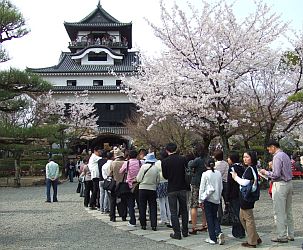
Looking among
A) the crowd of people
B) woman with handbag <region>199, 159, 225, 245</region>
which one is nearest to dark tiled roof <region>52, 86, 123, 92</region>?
the crowd of people

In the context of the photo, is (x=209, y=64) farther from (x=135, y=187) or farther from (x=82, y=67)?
(x=82, y=67)

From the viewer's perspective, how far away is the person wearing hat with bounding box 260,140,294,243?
7324 mm

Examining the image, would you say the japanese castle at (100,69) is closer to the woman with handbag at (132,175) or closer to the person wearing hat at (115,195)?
the person wearing hat at (115,195)

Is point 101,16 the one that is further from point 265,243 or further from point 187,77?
point 265,243

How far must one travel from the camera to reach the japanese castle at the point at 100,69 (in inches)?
1569

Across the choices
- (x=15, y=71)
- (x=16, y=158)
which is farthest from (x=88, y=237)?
(x=16, y=158)

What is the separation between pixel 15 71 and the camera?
9.76 m

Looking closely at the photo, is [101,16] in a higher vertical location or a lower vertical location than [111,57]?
higher

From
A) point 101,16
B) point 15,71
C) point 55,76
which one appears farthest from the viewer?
point 101,16

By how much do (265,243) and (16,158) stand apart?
18.8 m

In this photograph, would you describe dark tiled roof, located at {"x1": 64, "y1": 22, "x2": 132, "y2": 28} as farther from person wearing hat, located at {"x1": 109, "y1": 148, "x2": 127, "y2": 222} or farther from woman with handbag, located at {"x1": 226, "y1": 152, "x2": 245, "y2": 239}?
woman with handbag, located at {"x1": 226, "y1": 152, "x2": 245, "y2": 239}

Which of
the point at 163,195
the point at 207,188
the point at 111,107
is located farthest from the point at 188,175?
the point at 111,107

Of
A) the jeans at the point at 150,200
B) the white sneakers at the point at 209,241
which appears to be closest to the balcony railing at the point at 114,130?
the jeans at the point at 150,200

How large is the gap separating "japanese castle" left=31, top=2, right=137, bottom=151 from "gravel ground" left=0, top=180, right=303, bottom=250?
83.1 feet
